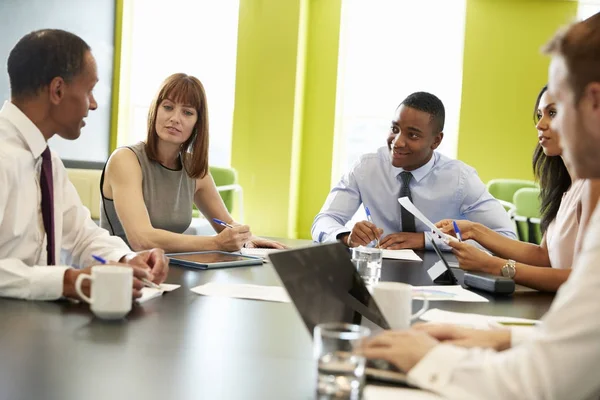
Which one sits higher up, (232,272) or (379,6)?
(379,6)

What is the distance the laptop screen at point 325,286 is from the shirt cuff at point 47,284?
1.99ft

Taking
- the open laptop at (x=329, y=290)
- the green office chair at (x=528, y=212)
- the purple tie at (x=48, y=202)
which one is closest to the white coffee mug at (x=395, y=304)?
the open laptop at (x=329, y=290)

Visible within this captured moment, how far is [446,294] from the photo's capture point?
1879mm

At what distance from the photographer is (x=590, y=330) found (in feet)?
2.84

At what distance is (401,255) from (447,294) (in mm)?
821

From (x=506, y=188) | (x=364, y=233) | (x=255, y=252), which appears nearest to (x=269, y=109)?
(x=506, y=188)

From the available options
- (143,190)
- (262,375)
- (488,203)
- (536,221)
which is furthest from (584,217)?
(536,221)

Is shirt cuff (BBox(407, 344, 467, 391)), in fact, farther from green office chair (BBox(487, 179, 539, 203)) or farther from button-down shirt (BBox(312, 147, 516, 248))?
green office chair (BBox(487, 179, 539, 203))

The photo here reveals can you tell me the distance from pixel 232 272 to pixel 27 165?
0.69 meters

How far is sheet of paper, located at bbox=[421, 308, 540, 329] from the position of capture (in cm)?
149

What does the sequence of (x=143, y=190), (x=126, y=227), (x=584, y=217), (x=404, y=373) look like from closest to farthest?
(x=404, y=373), (x=584, y=217), (x=126, y=227), (x=143, y=190)

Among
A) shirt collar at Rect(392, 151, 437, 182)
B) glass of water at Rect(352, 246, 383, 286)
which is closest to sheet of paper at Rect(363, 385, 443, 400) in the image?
glass of water at Rect(352, 246, 383, 286)

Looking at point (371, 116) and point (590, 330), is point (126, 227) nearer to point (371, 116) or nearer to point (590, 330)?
point (590, 330)

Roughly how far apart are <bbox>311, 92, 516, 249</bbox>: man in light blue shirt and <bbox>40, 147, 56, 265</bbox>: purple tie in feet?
5.64
